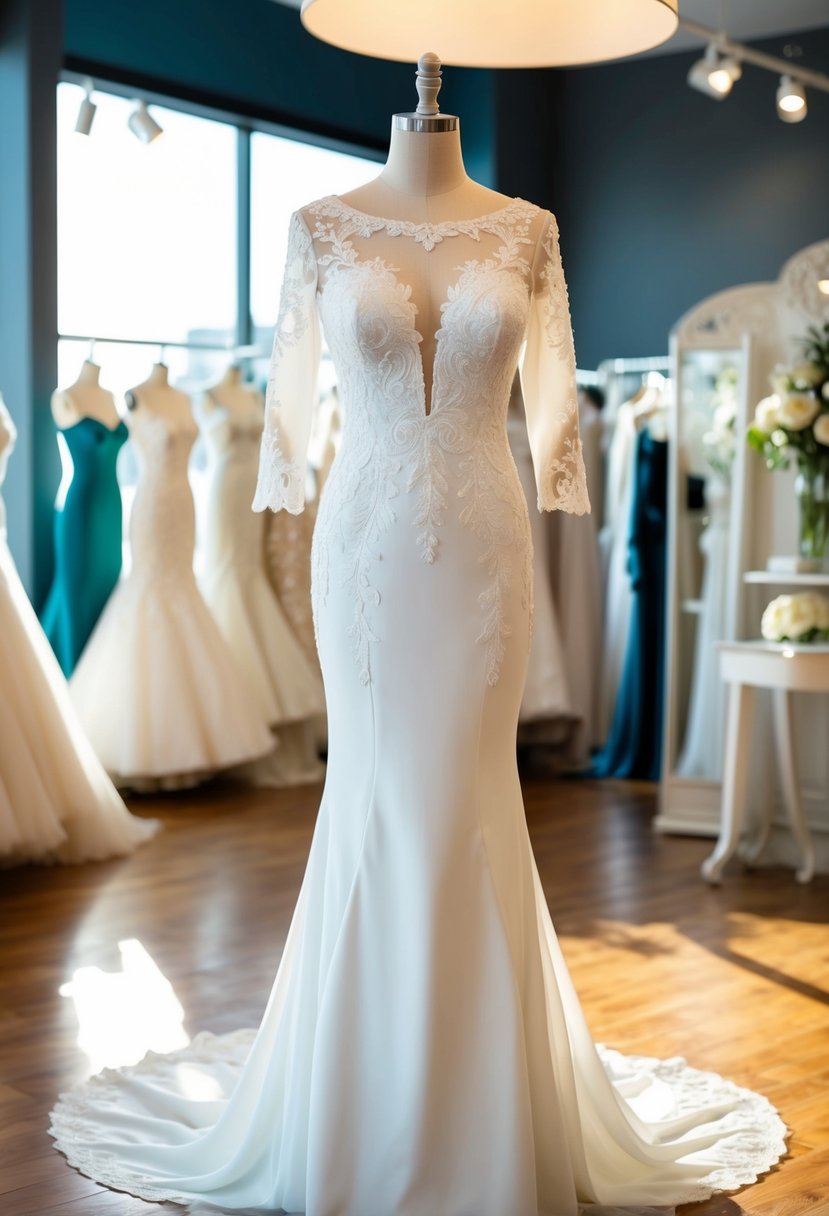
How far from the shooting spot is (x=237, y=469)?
6.85 m

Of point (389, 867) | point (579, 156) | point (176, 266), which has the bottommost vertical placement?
point (389, 867)

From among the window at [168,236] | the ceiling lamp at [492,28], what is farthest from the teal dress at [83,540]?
the ceiling lamp at [492,28]

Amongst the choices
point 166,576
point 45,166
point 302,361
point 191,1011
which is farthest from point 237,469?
point 302,361

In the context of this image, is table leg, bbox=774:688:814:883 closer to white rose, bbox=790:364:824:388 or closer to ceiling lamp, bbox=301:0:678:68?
white rose, bbox=790:364:824:388

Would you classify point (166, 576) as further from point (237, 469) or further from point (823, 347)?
point (823, 347)

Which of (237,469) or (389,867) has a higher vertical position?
(237,469)

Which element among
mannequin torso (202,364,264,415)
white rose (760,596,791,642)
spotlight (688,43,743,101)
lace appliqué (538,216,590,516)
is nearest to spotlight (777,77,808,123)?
spotlight (688,43,743,101)

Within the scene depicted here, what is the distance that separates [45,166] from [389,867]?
447cm

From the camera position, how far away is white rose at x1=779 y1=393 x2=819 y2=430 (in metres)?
5.19

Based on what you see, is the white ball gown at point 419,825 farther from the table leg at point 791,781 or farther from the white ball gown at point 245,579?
the white ball gown at point 245,579

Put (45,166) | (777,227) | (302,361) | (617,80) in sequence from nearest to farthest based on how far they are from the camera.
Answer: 1. (302,361)
2. (45,166)
3. (777,227)
4. (617,80)

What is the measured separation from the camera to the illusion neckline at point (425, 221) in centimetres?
253

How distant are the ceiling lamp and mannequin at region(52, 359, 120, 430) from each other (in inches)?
152

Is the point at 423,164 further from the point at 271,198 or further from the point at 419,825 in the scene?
the point at 271,198
